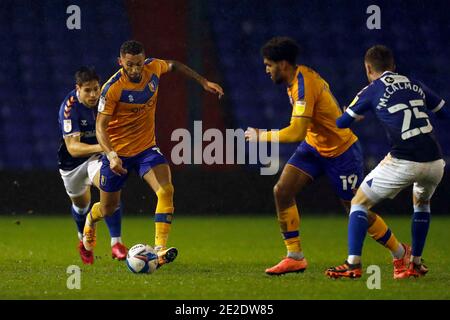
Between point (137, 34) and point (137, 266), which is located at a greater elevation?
point (137, 34)

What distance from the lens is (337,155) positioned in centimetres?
777

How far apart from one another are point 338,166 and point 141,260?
1665mm

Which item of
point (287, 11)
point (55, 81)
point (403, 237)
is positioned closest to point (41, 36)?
point (55, 81)

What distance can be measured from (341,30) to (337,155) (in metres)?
8.13

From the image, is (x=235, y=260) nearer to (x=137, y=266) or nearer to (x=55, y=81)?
(x=137, y=266)

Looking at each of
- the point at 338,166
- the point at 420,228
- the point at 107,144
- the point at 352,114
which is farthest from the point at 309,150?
the point at 107,144

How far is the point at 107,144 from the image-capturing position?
816 cm

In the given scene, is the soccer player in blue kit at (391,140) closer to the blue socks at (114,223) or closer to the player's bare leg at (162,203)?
the player's bare leg at (162,203)

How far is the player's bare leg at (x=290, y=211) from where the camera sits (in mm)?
7805

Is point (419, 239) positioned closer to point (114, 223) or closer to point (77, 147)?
point (114, 223)

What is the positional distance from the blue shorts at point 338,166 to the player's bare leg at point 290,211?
0.22ft

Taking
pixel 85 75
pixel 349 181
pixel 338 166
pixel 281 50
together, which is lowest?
pixel 349 181

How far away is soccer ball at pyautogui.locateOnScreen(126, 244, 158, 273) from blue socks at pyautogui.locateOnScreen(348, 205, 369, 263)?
1556 millimetres

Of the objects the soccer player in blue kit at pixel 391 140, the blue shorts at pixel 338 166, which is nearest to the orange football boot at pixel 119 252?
the blue shorts at pixel 338 166
